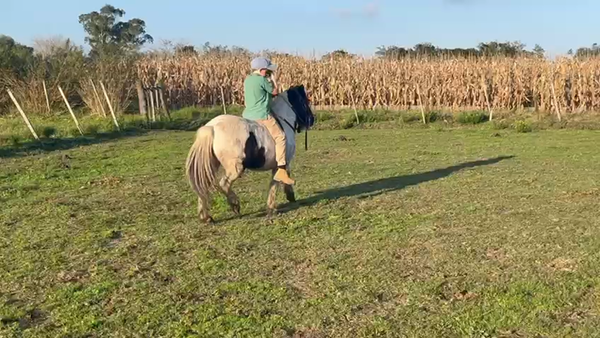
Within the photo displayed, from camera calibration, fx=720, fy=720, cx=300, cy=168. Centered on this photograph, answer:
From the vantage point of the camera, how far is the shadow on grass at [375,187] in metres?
9.47

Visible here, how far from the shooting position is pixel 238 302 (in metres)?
5.35

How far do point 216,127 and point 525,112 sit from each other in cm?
1900

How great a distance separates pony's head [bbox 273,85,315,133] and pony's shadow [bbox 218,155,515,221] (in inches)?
39.8

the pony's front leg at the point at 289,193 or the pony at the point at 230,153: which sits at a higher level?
the pony at the point at 230,153

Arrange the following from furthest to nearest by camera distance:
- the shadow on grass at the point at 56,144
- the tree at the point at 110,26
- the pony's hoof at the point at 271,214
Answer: the tree at the point at 110,26 → the shadow on grass at the point at 56,144 → the pony's hoof at the point at 271,214

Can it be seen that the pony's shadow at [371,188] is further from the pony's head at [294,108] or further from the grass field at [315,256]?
the pony's head at [294,108]

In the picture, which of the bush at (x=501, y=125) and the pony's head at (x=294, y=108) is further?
the bush at (x=501, y=125)

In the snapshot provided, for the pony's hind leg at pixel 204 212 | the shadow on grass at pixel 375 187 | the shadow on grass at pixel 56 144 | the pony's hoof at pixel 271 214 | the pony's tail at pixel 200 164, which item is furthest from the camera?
the shadow on grass at pixel 56 144

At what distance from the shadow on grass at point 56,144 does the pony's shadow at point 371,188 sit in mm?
8345

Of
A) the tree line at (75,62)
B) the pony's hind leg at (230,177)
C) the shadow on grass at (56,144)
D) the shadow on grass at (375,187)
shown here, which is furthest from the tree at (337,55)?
the pony's hind leg at (230,177)

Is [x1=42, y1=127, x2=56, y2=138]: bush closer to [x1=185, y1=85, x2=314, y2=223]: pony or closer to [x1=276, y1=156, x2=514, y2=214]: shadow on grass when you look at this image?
[x1=276, y1=156, x2=514, y2=214]: shadow on grass

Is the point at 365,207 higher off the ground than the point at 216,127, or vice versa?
the point at 216,127

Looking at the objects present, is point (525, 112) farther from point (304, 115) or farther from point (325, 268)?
point (325, 268)

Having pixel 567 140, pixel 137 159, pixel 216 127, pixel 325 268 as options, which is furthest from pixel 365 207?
pixel 567 140
